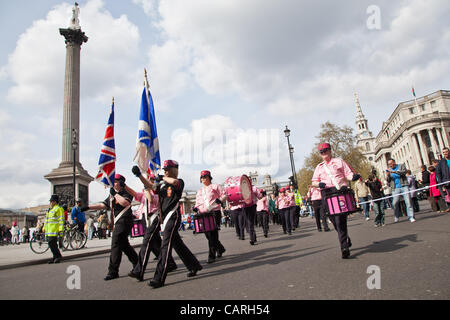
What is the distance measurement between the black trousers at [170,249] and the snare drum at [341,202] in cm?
246

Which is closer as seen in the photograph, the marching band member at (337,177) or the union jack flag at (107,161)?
the marching band member at (337,177)

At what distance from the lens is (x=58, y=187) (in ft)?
81.3

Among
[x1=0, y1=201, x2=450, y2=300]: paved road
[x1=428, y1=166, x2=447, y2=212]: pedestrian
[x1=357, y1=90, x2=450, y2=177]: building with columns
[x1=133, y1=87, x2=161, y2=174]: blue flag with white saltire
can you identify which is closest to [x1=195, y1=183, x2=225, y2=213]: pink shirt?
[x1=133, y1=87, x2=161, y2=174]: blue flag with white saltire

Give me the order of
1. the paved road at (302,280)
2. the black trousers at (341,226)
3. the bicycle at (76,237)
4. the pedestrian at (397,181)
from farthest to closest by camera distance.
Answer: the bicycle at (76,237), the pedestrian at (397,181), the black trousers at (341,226), the paved road at (302,280)

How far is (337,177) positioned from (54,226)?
776cm

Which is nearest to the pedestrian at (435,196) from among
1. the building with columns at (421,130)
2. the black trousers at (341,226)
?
the black trousers at (341,226)

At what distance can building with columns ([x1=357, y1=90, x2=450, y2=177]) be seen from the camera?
65250mm

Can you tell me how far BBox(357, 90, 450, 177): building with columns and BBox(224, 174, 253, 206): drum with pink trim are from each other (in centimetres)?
6448

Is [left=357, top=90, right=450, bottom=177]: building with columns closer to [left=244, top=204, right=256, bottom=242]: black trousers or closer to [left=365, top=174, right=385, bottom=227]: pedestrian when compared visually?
[left=365, top=174, right=385, bottom=227]: pedestrian

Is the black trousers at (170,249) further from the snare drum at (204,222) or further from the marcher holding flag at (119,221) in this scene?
the snare drum at (204,222)

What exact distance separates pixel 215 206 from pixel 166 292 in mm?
2964

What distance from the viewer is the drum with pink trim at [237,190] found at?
351 inches

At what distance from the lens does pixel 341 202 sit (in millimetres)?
5457
